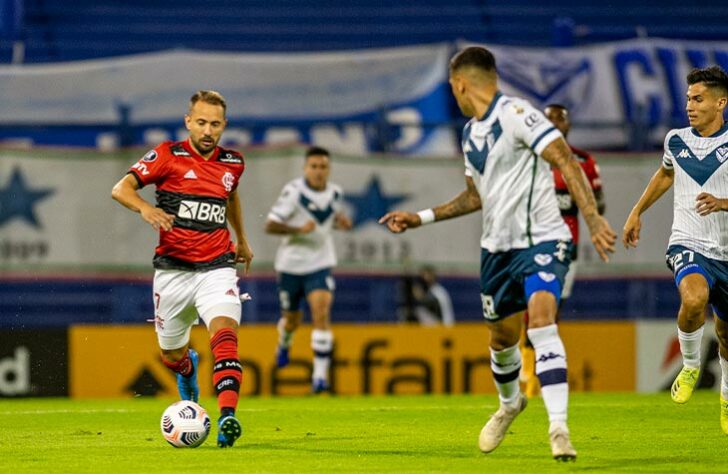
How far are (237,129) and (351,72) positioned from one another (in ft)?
6.05

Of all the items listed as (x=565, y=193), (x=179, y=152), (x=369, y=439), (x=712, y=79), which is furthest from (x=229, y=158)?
(x=565, y=193)

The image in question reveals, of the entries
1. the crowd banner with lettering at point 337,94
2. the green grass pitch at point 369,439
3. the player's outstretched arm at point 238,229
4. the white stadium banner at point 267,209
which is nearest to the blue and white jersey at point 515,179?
the green grass pitch at point 369,439

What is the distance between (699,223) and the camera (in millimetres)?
8992

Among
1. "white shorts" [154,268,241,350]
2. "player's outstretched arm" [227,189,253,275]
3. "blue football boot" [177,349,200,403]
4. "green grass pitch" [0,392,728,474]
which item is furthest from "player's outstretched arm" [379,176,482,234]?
"blue football boot" [177,349,200,403]

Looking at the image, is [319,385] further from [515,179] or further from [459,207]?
[515,179]

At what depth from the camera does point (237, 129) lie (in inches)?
677

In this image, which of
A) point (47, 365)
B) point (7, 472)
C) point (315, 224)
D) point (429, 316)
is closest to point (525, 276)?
point (7, 472)

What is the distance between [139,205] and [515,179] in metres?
2.25

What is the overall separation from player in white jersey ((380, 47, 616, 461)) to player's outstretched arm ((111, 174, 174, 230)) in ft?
4.30

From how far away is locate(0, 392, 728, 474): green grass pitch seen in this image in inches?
293

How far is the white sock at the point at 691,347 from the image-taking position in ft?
30.0

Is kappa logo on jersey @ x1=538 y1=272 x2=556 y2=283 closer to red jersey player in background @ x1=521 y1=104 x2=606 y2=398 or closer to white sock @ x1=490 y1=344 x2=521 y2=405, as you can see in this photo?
white sock @ x1=490 y1=344 x2=521 y2=405

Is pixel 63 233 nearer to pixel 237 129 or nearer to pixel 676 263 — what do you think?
pixel 237 129

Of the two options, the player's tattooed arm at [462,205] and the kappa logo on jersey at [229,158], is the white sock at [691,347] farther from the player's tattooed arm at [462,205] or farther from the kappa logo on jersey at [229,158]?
the kappa logo on jersey at [229,158]
